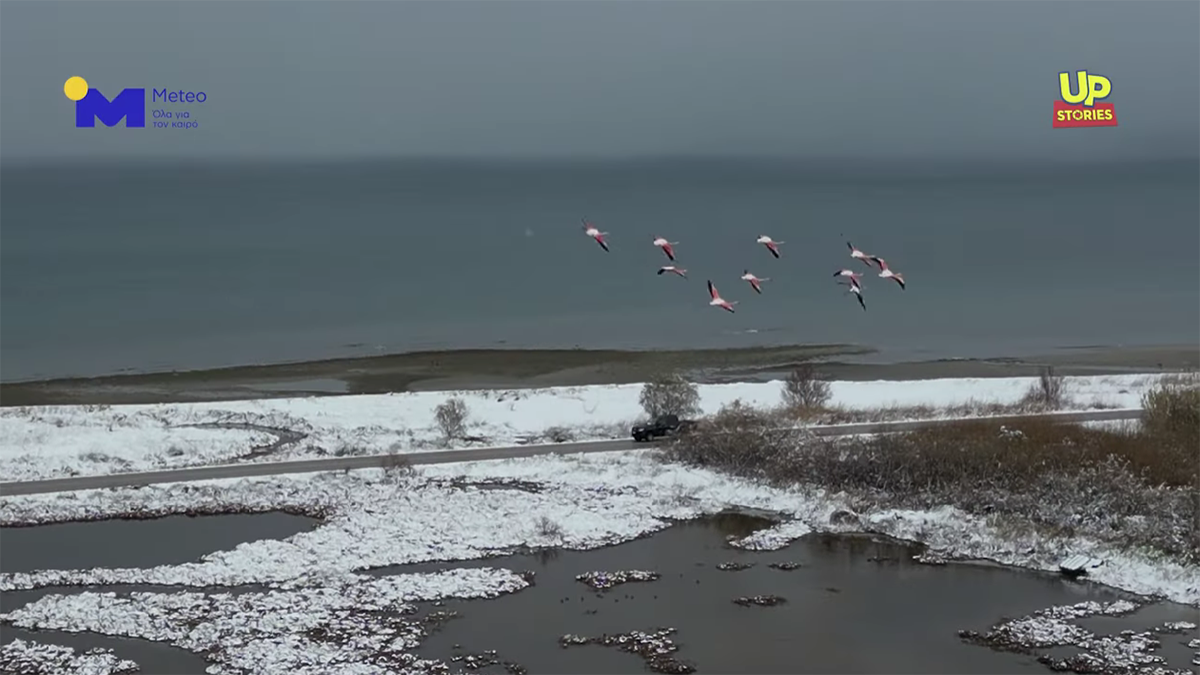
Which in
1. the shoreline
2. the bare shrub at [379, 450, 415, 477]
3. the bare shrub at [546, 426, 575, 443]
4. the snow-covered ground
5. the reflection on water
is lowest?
the reflection on water

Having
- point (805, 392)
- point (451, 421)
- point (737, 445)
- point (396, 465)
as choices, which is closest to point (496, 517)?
point (396, 465)

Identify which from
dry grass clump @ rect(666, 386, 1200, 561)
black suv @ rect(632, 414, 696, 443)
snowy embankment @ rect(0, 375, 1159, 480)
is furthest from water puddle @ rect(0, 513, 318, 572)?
dry grass clump @ rect(666, 386, 1200, 561)

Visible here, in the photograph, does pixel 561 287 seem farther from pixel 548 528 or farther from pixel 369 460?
pixel 548 528

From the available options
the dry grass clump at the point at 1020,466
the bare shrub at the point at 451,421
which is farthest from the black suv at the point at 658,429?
the bare shrub at the point at 451,421

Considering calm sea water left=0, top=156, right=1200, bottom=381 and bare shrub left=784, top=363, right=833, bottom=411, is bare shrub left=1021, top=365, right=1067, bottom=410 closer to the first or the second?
bare shrub left=784, top=363, right=833, bottom=411

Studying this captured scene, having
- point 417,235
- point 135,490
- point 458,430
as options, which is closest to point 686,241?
point 417,235

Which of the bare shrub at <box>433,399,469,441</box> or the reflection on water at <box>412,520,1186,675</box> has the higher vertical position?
the bare shrub at <box>433,399,469,441</box>

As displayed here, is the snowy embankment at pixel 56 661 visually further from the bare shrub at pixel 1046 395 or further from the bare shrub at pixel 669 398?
the bare shrub at pixel 1046 395
